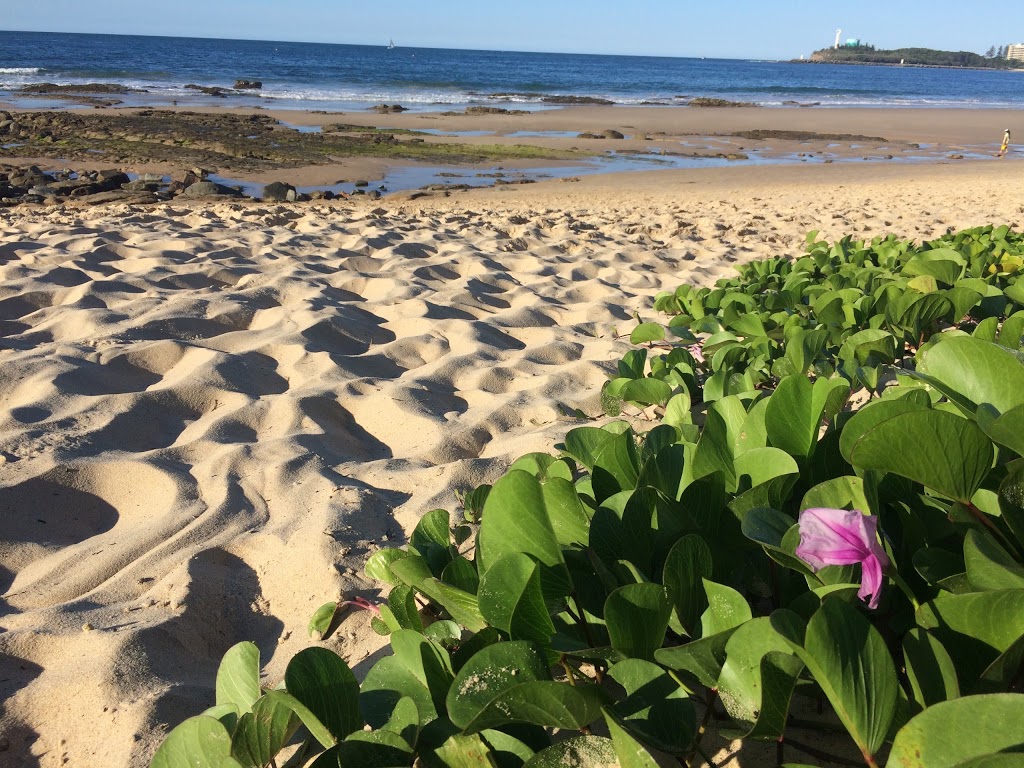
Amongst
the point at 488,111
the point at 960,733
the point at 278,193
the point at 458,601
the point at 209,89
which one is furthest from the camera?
the point at 209,89

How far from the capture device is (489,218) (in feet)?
21.3

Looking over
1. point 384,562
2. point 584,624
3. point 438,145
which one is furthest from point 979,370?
point 438,145

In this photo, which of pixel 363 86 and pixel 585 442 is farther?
pixel 363 86

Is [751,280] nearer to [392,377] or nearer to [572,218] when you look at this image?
[392,377]

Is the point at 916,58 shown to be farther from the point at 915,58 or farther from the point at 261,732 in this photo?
the point at 261,732

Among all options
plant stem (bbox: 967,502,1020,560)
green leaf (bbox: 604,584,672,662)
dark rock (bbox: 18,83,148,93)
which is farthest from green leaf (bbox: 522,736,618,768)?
dark rock (bbox: 18,83,148,93)

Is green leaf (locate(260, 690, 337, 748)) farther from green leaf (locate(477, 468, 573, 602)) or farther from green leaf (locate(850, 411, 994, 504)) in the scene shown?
green leaf (locate(850, 411, 994, 504))

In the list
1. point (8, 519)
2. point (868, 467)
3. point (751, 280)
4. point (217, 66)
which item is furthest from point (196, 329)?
point (217, 66)

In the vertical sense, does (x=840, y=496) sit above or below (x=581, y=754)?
above

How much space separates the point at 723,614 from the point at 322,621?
77cm

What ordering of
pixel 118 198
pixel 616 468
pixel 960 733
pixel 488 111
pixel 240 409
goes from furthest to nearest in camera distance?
1. pixel 488 111
2. pixel 118 198
3. pixel 240 409
4. pixel 616 468
5. pixel 960 733

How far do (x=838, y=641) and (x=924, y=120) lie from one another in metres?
27.7

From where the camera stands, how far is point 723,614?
2.85ft

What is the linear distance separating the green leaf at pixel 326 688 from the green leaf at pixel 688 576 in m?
0.37
